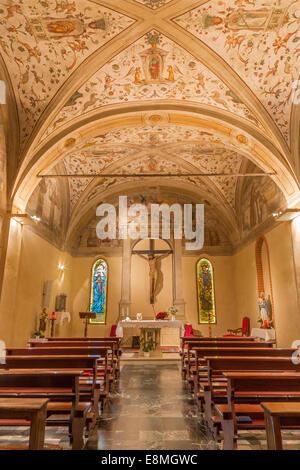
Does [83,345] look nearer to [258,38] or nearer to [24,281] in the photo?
[24,281]

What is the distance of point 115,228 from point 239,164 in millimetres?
7306

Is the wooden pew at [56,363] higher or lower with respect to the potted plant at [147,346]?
higher

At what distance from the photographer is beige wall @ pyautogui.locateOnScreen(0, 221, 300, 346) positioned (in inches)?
362

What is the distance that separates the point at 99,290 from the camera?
15.8 m

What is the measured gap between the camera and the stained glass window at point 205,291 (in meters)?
15.2

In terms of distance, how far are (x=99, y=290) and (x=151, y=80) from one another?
10741 millimetres

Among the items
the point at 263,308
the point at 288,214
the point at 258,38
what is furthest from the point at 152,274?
the point at 258,38

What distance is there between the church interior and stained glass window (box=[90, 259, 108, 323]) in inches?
2.8

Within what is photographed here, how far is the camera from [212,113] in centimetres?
933

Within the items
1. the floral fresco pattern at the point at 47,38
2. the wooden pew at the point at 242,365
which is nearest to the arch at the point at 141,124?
the floral fresco pattern at the point at 47,38

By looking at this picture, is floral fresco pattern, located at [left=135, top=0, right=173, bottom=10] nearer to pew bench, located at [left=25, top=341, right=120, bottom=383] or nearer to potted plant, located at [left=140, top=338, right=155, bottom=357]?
pew bench, located at [left=25, top=341, right=120, bottom=383]

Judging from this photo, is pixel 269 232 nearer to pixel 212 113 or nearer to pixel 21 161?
pixel 212 113

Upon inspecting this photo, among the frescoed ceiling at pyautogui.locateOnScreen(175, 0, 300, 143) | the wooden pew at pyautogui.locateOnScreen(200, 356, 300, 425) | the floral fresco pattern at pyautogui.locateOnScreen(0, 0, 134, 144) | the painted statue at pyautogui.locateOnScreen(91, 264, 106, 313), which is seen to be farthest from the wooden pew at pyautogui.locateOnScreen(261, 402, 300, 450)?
the painted statue at pyautogui.locateOnScreen(91, 264, 106, 313)

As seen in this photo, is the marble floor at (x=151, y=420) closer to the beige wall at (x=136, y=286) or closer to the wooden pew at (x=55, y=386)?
the wooden pew at (x=55, y=386)
